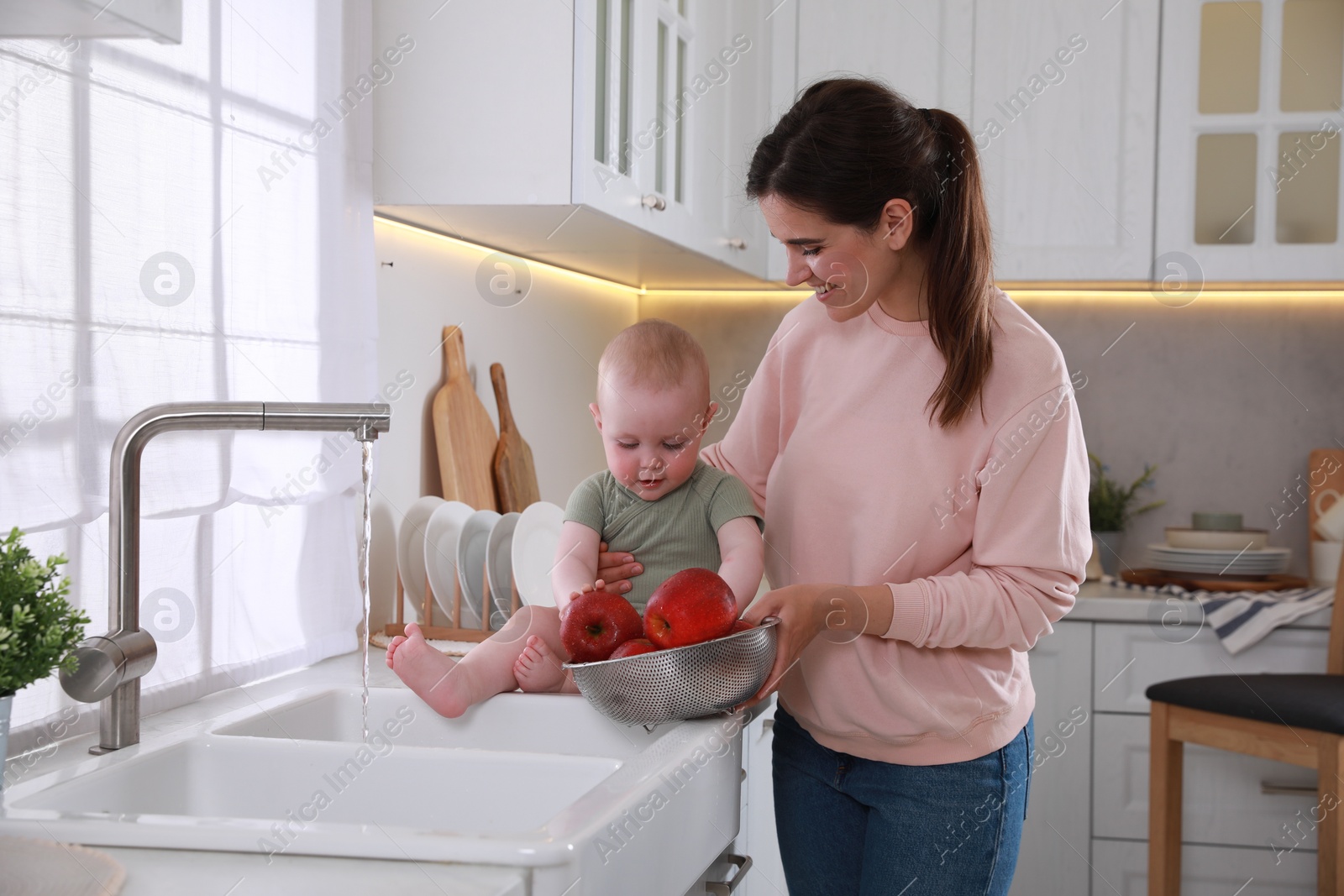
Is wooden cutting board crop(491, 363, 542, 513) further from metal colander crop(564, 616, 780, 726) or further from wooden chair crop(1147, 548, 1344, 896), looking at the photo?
wooden chair crop(1147, 548, 1344, 896)

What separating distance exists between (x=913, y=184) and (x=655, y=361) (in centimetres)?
28

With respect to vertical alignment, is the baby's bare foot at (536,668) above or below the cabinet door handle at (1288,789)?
above

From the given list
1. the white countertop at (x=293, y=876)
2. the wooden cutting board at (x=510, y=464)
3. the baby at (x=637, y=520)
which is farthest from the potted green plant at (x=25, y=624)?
the wooden cutting board at (x=510, y=464)

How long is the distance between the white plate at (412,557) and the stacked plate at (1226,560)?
1.64m

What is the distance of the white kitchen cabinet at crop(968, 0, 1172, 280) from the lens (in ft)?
7.95

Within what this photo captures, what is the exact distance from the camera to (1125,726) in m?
2.32

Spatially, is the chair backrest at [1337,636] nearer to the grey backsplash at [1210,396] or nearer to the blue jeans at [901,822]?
the grey backsplash at [1210,396]

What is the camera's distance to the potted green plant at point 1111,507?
8.88ft

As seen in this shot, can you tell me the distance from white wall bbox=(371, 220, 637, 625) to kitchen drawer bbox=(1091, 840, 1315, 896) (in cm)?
132

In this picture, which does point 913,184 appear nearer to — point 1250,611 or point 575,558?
point 575,558

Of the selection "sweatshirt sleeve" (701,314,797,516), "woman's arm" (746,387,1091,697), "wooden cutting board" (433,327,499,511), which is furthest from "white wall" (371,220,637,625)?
"woman's arm" (746,387,1091,697)

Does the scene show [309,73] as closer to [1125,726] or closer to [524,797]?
[524,797]

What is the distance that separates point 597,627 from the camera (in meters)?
1.03

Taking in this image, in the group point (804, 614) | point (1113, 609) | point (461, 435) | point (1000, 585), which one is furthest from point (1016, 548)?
point (1113, 609)
